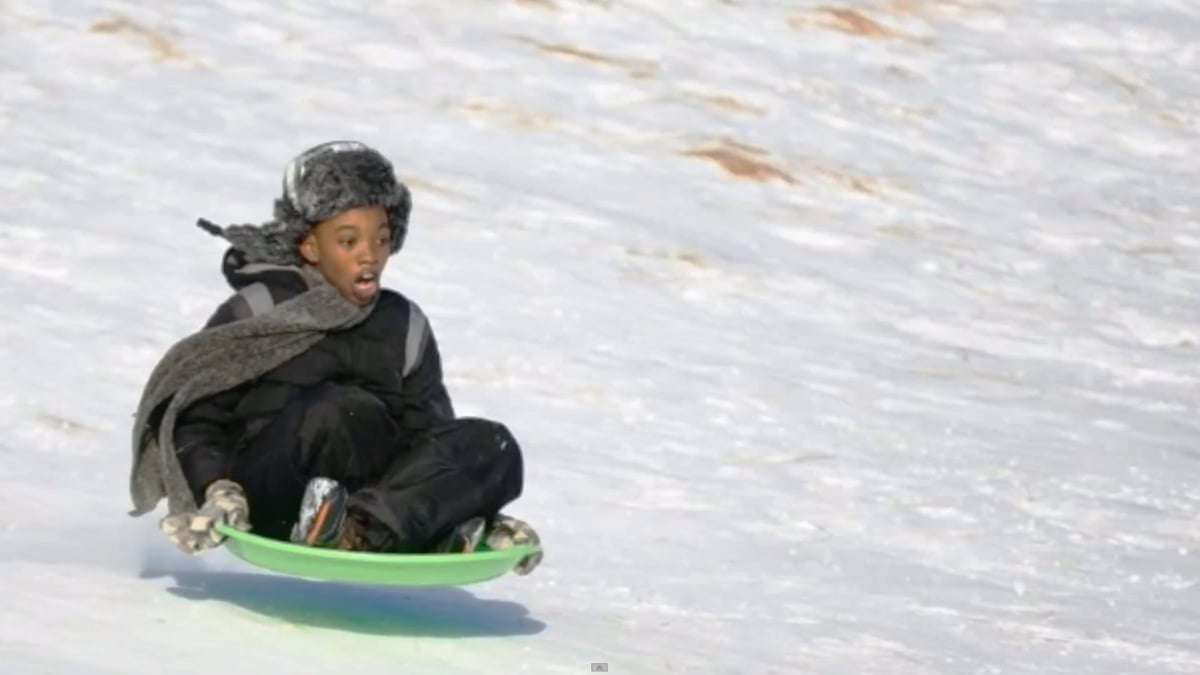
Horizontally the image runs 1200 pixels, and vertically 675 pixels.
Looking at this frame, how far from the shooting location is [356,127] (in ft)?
36.6

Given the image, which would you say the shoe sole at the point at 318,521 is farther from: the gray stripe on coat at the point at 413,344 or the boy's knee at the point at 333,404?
the gray stripe on coat at the point at 413,344

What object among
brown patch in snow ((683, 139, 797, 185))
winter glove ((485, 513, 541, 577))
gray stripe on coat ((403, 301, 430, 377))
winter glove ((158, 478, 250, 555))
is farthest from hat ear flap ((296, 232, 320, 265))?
brown patch in snow ((683, 139, 797, 185))

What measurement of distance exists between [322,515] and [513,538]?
1.83 feet

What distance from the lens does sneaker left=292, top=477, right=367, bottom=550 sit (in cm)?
472

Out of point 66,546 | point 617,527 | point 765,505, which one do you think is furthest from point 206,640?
point 765,505

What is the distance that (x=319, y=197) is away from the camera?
4941mm

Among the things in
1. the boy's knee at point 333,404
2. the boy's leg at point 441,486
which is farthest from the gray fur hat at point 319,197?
the boy's leg at point 441,486

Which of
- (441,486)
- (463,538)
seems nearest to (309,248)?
(441,486)

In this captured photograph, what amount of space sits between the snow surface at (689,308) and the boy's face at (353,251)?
0.72m

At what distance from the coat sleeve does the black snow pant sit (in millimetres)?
95

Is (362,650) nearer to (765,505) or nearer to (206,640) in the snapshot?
(206,640)

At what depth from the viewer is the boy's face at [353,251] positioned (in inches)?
195

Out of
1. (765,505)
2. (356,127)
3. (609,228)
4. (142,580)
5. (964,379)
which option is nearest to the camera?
(142,580)

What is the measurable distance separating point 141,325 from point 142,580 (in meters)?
3.06
